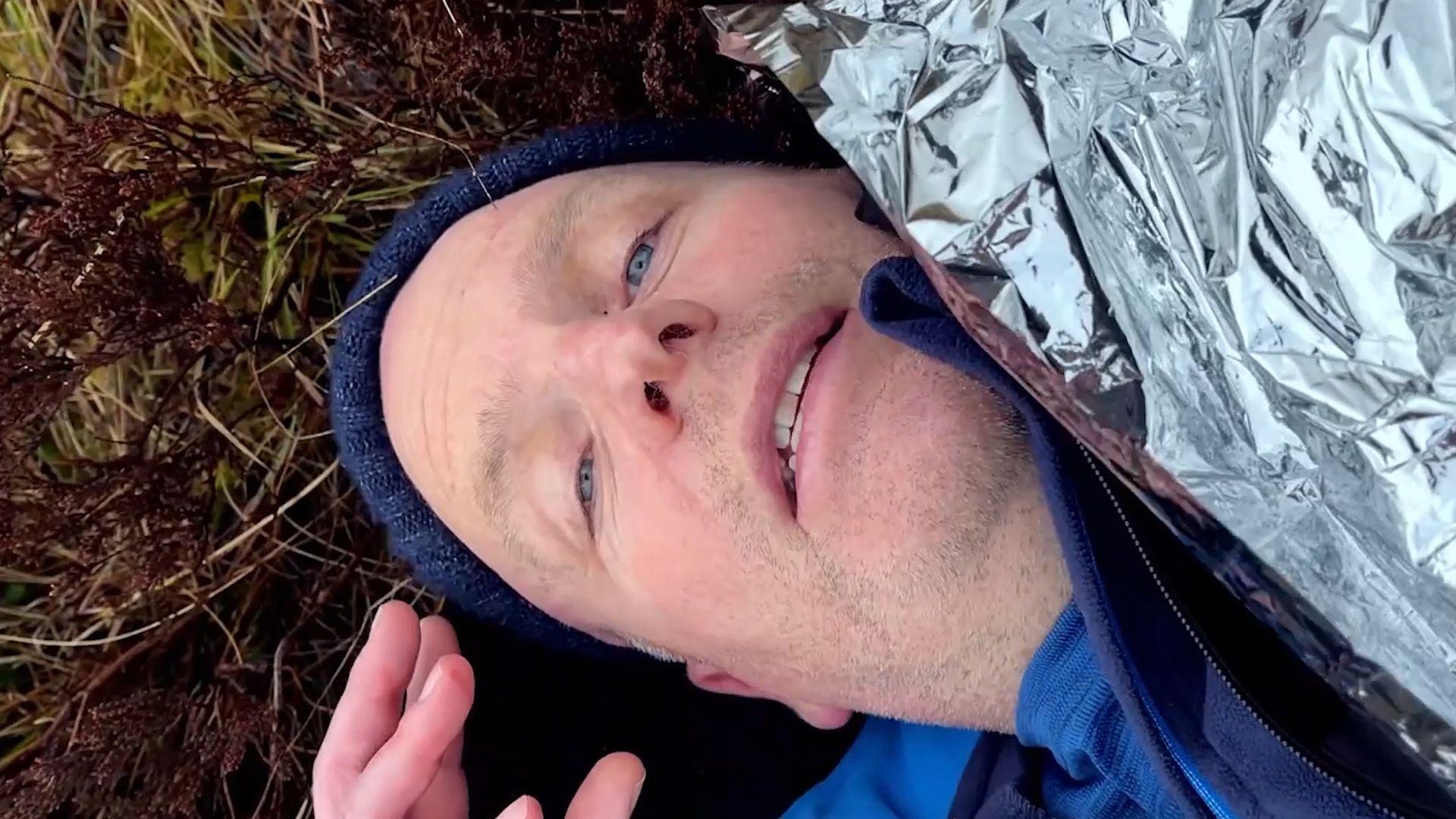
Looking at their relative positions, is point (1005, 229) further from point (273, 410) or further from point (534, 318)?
point (273, 410)

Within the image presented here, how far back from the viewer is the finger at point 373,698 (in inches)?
57.1

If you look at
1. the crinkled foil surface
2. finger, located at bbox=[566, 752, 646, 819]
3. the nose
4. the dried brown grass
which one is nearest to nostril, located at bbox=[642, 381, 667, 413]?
the nose

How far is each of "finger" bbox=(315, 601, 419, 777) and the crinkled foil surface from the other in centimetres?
83

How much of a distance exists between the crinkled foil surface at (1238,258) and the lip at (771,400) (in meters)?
0.20

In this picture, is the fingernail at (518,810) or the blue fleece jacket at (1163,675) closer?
the blue fleece jacket at (1163,675)

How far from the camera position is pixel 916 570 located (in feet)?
4.26

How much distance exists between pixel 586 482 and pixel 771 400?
32 cm

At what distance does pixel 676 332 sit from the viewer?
53.4 inches

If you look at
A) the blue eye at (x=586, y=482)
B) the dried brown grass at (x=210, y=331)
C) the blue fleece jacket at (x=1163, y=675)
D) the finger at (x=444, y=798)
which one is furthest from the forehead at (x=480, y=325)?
the blue fleece jacket at (x=1163, y=675)

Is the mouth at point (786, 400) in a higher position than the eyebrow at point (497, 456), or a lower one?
higher

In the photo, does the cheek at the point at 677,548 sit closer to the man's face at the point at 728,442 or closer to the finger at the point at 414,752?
the man's face at the point at 728,442

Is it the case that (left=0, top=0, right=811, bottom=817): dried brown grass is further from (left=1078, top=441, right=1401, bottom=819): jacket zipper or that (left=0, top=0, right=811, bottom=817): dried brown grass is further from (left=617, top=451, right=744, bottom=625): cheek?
(left=1078, top=441, right=1401, bottom=819): jacket zipper

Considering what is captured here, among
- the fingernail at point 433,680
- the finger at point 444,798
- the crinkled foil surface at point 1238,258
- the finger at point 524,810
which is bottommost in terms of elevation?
the finger at point 444,798

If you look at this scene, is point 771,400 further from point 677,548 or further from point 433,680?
point 433,680
